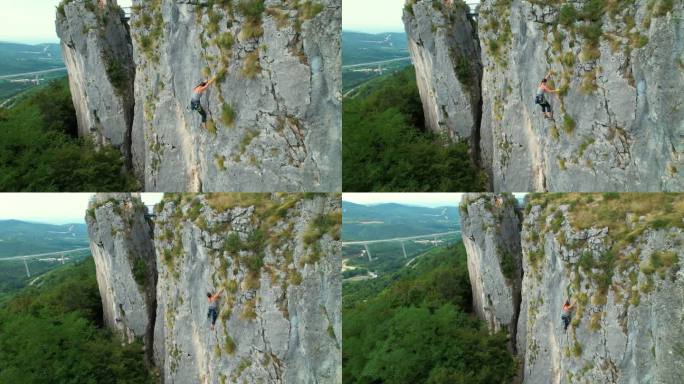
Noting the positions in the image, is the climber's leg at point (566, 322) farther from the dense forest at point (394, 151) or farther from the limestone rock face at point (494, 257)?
the dense forest at point (394, 151)

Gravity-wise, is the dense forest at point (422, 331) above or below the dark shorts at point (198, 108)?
below

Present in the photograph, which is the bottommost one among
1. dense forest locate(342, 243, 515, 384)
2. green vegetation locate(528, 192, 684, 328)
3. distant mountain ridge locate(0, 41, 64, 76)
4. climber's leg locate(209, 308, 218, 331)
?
dense forest locate(342, 243, 515, 384)

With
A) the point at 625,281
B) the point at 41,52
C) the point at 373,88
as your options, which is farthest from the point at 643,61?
the point at 41,52

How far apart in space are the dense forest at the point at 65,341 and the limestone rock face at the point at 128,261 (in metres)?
0.30

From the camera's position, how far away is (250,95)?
9.52 metres

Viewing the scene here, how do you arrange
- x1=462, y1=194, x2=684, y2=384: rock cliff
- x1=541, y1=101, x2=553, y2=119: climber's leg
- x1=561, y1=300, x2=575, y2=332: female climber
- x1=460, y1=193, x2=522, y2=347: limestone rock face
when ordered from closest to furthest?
x1=462, y1=194, x2=684, y2=384: rock cliff
x1=541, y1=101, x2=553, y2=119: climber's leg
x1=561, y1=300, x2=575, y2=332: female climber
x1=460, y1=193, x2=522, y2=347: limestone rock face

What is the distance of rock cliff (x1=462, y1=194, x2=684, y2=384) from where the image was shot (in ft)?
30.2

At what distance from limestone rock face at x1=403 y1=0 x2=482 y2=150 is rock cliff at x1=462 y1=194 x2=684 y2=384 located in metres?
1.47

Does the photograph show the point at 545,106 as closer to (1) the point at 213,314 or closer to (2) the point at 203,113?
(2) the point at 203,113

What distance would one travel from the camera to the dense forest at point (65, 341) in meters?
11.8

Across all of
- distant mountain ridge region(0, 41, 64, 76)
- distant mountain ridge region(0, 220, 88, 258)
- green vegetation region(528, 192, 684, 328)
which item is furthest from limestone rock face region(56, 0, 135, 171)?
green vegetation region(528, 192, 684, 328)

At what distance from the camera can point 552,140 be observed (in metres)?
9.73

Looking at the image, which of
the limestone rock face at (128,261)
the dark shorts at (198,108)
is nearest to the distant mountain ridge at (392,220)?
the dark shorts at (198,108)

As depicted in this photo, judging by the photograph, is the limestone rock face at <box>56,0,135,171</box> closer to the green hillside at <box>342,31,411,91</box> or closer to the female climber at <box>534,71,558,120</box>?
the green hillside at <box>342,31,411,91</box>
